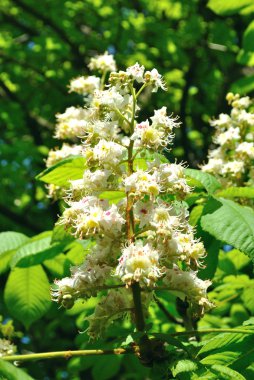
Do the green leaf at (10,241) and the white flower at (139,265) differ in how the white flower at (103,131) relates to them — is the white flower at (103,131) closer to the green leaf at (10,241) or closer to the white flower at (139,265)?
the white flower at (139,265)

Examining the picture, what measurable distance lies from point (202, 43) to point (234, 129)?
401 centimetres

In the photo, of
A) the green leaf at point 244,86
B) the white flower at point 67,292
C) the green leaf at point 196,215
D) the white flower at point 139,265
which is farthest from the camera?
the green leaf at point 244,86

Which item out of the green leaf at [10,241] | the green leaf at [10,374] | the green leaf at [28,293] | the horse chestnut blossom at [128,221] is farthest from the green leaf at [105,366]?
the green leaf at [10,374]

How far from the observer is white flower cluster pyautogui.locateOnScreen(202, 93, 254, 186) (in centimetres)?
275

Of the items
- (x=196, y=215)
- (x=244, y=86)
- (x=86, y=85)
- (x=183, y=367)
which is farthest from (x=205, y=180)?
(x=244, y=86)

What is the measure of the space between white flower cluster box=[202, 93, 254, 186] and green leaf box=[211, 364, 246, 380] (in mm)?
1278

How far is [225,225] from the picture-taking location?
1909 mm

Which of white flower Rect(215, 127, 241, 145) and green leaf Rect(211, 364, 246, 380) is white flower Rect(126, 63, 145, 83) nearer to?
green leaf Rect(211, 364, 246, 380)

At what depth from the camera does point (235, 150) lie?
9.36 feet

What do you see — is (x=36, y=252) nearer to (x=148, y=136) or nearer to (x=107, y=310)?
(x=107, y=310)

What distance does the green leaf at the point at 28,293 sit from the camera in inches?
112

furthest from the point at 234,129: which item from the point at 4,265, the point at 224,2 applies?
the point at 4,265

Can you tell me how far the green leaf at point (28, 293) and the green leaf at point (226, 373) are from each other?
142 centimetres

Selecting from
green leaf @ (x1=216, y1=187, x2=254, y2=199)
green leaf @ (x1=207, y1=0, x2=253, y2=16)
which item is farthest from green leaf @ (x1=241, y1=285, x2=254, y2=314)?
green leaf @ (x1=207, y1=0, x2=253, y2=16)
